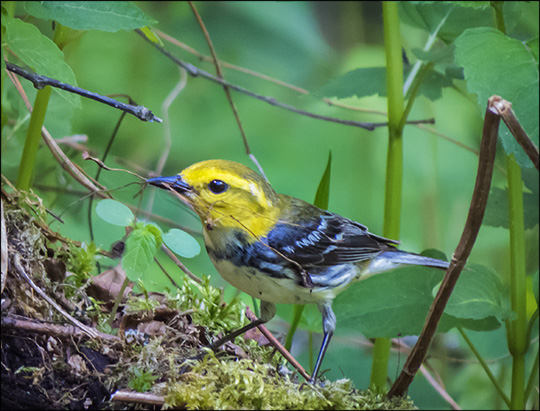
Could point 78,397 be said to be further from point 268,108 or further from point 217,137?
point 268,108

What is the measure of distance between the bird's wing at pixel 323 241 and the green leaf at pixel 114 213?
250mm

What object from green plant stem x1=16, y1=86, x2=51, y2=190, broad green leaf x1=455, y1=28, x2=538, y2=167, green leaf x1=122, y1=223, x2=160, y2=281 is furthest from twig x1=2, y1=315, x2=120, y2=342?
broad green leaf x1=455, y1=28, x2=538, y2=167

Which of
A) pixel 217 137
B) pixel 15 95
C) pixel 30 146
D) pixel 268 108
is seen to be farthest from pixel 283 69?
pixel 30 146

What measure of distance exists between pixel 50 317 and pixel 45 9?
53 centimetres

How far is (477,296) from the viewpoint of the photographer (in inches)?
47.8

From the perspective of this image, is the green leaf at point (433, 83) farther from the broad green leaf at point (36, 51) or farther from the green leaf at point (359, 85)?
the broad green leaf at point (36, 51)

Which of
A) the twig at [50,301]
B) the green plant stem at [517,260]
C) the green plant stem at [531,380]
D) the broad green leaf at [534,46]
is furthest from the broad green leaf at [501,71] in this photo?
the twig at [50,301]

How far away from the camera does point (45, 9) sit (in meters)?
1.04

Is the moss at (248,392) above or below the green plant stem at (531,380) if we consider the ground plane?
below

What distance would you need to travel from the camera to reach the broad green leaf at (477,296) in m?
1.18

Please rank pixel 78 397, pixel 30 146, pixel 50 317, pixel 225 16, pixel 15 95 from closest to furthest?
pixel 78 397 → pixel 50 317 → pixel 30 146 → pixel 15 95 → pixel 225 16

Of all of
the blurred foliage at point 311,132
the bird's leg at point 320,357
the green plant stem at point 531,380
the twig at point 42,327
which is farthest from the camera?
the blurred foliage at point 311,132

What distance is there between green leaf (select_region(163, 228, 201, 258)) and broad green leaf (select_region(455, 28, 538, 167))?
0.55 meters

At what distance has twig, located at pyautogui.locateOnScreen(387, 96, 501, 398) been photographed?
82cm
